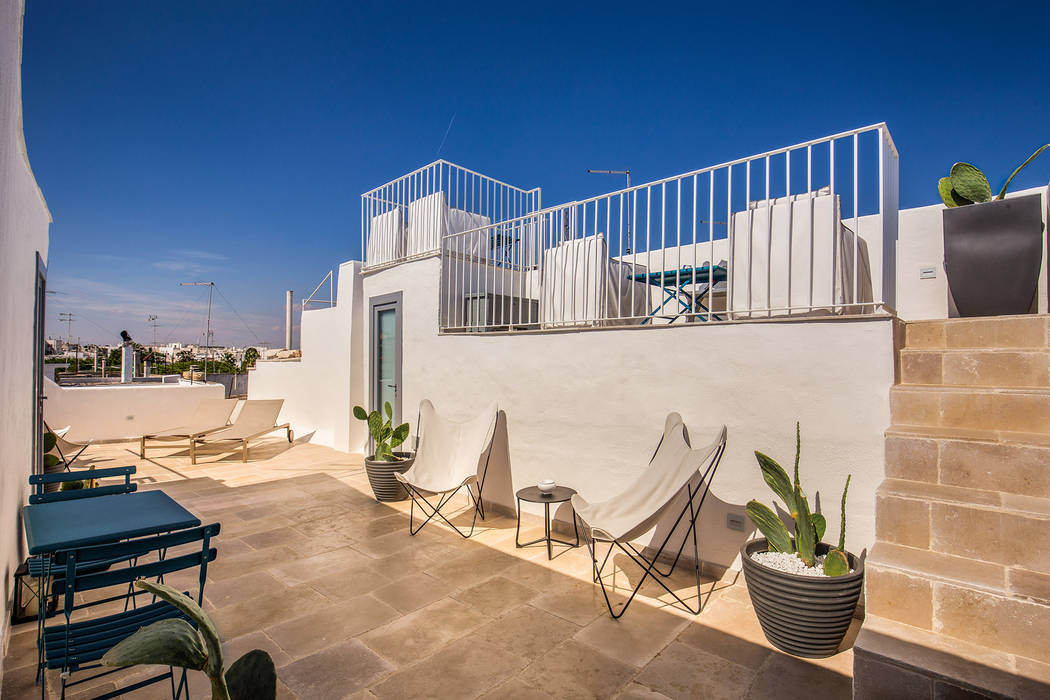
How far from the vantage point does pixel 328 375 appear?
8.04 m

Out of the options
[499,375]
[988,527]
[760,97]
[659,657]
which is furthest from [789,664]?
[760,97]

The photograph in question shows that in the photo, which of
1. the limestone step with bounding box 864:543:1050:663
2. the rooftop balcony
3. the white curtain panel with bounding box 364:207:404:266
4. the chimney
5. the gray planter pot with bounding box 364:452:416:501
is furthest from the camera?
the chimney

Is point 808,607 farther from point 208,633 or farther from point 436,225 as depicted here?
point 436,225

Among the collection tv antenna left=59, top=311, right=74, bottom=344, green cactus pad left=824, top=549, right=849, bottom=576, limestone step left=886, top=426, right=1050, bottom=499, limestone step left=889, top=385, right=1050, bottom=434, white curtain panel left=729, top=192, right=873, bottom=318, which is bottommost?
green cactus pad left=824, top=549, right=849, bottom=576

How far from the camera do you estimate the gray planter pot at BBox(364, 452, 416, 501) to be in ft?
16.2

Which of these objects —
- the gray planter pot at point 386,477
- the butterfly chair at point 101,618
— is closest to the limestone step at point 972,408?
the butterfly chair at point 101,618

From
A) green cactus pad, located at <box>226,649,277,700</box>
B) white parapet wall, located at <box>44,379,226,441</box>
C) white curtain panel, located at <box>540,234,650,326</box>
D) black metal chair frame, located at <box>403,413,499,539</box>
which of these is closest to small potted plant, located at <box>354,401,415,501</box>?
black metal chair frame, located at <box>403,413,499,539</box>

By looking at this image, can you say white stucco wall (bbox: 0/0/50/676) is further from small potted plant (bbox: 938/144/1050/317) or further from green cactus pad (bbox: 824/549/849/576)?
small potted plant (bbox: 938/144/1050/317)

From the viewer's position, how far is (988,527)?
1.98 m

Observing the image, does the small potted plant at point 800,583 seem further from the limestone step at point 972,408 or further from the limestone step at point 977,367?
the limestone step at point 977,367

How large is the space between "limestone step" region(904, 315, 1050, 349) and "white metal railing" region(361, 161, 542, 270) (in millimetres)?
4544

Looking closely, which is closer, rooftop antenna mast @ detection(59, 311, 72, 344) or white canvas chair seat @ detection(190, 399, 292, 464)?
white canvas chair seat @ detection(190, 399, 292, 464)

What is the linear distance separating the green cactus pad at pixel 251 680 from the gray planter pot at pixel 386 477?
4.13 m

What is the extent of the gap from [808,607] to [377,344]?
19.6 feet
